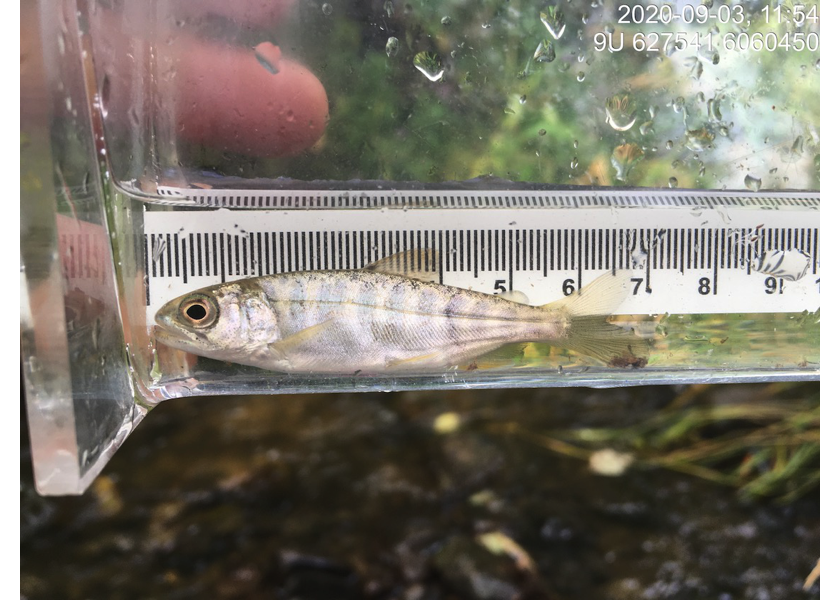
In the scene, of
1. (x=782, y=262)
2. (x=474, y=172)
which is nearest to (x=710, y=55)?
(x=782, y=262)

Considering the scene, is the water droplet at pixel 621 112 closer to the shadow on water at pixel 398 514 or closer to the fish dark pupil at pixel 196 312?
the shadow on water at pixel 398 514

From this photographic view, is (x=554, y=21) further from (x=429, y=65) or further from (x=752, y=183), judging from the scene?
(x=752, y=183)

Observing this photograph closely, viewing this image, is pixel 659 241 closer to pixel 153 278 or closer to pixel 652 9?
pixel 652 9

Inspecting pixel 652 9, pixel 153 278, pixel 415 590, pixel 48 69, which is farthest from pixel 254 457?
pixel 652 9

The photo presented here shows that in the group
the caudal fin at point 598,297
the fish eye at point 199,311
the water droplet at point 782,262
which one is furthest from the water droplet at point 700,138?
the fish eye at point 199,311

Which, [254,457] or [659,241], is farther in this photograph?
[254,457]

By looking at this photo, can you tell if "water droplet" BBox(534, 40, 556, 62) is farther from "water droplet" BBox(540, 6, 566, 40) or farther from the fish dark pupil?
the fish dark pupil
